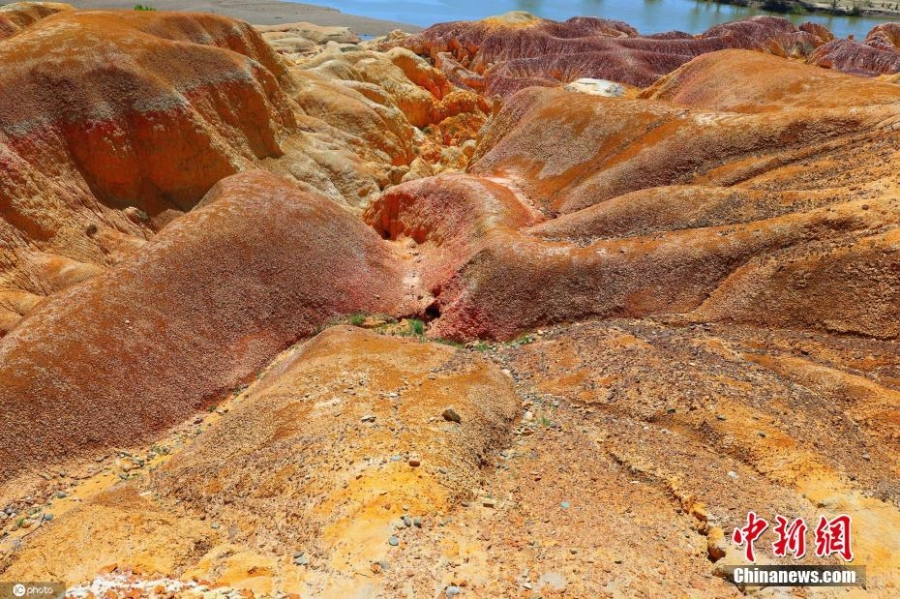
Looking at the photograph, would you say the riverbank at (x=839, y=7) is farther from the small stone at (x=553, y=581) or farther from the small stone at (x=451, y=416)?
the small stone at (x=553, y=581)

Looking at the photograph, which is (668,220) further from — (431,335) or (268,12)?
(268,12)

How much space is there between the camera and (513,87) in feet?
240

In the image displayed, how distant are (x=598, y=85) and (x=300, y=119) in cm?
2376

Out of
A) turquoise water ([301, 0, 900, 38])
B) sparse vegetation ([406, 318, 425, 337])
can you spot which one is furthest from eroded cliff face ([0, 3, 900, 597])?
turquoise water ([301, 0, 900, 38])

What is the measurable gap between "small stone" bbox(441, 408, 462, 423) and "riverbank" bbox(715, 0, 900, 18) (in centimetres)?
14751

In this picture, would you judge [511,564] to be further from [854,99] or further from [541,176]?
[854,99]

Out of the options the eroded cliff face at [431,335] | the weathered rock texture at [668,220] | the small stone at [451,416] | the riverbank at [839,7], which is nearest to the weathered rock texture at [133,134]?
the eroded cliff face at [431,335]

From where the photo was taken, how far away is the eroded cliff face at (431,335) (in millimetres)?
10484

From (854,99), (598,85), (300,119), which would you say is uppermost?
(598,85)

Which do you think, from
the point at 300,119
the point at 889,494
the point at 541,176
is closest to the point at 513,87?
the point at 300,119

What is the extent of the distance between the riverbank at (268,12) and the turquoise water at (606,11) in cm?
1654

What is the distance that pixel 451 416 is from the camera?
1336cm

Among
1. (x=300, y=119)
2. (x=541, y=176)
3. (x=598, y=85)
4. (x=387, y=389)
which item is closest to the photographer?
(x=387, y=389)

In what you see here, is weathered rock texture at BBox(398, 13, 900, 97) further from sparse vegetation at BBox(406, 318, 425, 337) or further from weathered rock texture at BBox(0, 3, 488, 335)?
sparse vegetation at BBox(406, 318, 425, 337)
